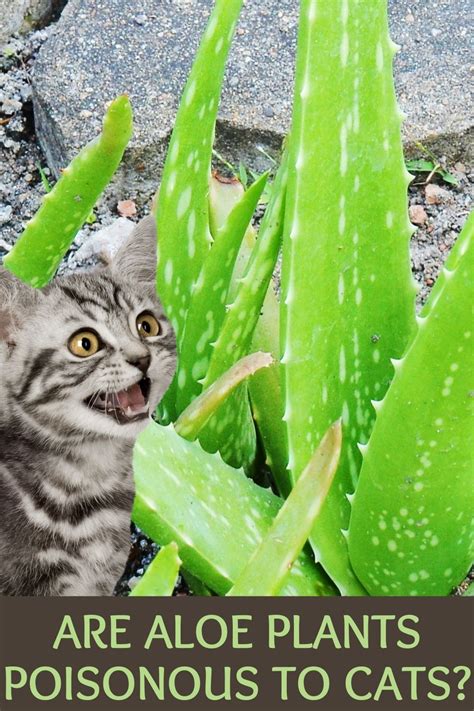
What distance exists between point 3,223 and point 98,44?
424mm

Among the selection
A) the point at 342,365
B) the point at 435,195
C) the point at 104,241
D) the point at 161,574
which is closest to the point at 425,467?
the point at 342,365

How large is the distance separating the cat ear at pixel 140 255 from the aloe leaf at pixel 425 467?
0.33 meters

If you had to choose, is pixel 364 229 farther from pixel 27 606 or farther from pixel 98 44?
pixel 98 44

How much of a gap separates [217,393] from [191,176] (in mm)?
288

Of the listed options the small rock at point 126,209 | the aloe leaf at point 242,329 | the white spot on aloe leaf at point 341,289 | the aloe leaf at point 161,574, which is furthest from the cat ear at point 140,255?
the small rock at point 126,209

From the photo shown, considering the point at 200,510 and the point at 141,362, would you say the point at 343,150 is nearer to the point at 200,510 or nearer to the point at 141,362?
the point at 141,362

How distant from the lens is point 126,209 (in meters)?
1.85

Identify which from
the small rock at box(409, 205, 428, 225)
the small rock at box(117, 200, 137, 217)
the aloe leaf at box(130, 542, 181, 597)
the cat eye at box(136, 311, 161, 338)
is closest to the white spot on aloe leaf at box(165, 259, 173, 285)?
the cat eye at box(136, 311, 161, 338)

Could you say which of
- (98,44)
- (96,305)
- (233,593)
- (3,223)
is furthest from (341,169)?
(98,44)

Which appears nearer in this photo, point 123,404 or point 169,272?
point 123,404

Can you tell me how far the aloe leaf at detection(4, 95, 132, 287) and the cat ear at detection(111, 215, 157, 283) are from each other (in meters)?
0.06

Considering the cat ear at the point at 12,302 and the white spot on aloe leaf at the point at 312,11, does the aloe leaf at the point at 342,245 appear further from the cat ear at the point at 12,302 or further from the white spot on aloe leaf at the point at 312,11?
the cat ear at the point at 12,302

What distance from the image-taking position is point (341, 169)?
0.98 m

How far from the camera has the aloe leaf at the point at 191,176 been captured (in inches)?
40.3
